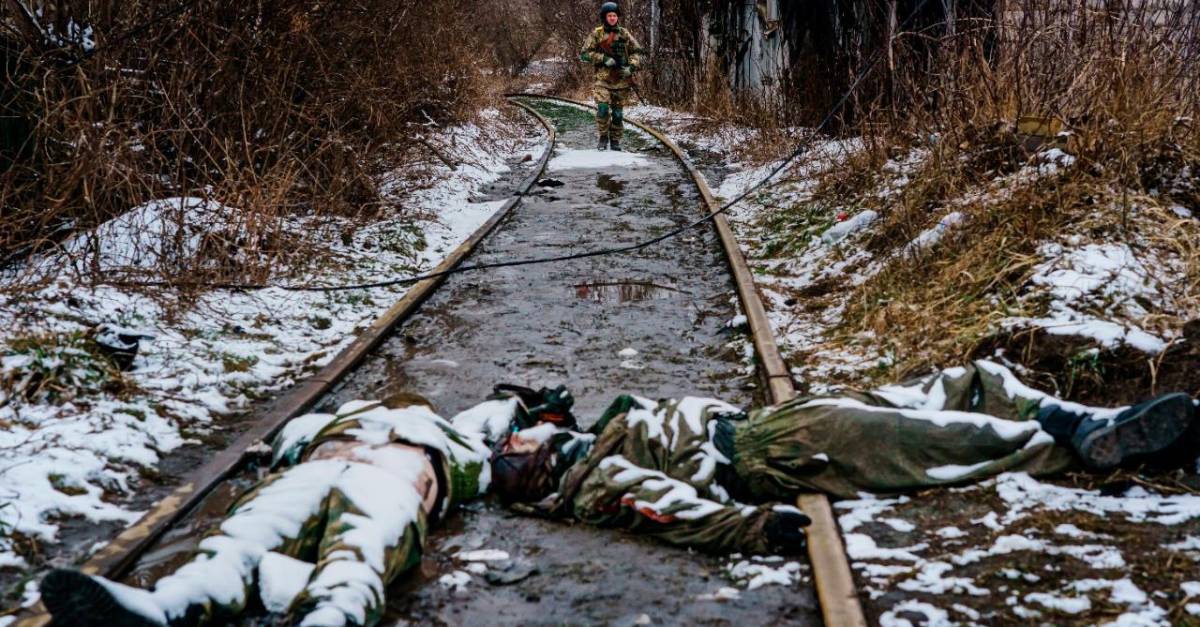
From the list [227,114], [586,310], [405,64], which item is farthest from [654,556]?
[405,64]

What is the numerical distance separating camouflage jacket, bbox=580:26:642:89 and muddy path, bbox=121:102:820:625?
11.7ft

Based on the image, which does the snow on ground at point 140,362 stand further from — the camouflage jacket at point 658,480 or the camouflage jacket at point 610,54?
the camouflage jacket at point 610,54

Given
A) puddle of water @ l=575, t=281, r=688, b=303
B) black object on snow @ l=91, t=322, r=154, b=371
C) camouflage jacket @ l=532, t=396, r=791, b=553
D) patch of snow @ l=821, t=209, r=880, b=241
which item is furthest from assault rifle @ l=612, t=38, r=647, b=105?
camouflage jacket @ l=532, t=396, r=791, b=553

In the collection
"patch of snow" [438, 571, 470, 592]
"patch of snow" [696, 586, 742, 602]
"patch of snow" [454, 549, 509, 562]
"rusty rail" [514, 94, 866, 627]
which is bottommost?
"patch of snow" [454, 549, 509, 562]

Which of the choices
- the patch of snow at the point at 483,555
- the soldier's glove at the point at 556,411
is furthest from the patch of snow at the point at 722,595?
the soldier's glove at the point at 556,411

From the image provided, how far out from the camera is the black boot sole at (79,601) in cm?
260

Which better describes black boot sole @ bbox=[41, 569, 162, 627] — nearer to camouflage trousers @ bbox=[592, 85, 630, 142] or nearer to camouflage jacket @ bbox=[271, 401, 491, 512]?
camouflage jacket @ bbox=[271, 401, 491, 512]

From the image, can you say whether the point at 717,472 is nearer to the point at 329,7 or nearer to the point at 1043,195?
the point at 1043,195

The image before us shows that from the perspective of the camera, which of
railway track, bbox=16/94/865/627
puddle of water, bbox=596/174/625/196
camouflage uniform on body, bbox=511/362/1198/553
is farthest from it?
puddle of water, bbox=596/174/625/196

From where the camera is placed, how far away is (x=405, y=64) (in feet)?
39.4

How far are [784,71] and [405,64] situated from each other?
5428 millimetres

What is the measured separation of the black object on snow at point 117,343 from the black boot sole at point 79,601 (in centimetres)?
304

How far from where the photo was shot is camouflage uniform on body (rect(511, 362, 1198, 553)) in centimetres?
396

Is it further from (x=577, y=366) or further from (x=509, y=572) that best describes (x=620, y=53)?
(x=509, y=572)
